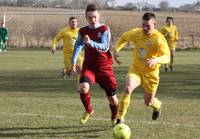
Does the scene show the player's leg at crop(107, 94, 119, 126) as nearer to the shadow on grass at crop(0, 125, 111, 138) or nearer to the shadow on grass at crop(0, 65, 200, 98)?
the shadow on grass at crop(0, 125, 111, 138)

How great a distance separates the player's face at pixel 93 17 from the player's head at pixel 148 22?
828 millimetres

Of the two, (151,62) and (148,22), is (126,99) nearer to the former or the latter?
(151,62)

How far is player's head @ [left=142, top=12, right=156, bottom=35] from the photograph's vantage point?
33.9 ft

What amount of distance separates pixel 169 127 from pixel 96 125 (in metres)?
1.34

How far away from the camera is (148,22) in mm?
10406

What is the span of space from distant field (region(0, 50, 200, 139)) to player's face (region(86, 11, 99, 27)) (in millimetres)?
1898

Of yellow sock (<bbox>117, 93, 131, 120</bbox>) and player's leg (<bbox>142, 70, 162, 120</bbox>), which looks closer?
yellow sock (<bbox>117, 93, 131, 120</bbox>)

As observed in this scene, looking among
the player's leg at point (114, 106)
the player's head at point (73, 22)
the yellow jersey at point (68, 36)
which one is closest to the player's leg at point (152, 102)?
the player's leg at point (114, 106)

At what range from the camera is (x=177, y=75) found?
23250 mm

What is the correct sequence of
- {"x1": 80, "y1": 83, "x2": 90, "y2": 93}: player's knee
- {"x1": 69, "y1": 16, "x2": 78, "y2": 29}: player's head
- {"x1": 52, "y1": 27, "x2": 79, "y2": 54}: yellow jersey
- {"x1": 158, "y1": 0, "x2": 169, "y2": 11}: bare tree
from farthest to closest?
{"x1": 158, "y1": 0, "x2": 169, "y2": 11}: bare tree < {"x1": 52, "y1": 27, "x2": 79, "y2": 54}: yellow jersey < {"x1": 69, "y1": 16, "x2": 78, "y2": 29}: player's head < {"x1": 80, "y1": 83, "x2": 90, "y2": 93}: player's knee

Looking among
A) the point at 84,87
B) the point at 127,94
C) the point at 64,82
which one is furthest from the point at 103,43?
the point at 64,82

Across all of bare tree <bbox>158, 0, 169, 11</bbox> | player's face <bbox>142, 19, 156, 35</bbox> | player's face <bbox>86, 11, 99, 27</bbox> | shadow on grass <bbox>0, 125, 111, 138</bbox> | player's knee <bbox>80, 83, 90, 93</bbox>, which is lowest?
bare tree <bbox>158, 0, 169, 11</bbox>

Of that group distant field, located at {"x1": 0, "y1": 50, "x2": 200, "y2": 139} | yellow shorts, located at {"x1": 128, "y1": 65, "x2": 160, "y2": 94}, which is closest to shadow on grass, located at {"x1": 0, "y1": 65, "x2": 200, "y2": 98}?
distant field, located at {"x1": 0, "y1": 50, "x2": 200, "y2": 139}

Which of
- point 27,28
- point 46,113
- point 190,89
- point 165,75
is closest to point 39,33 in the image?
point 27,28
